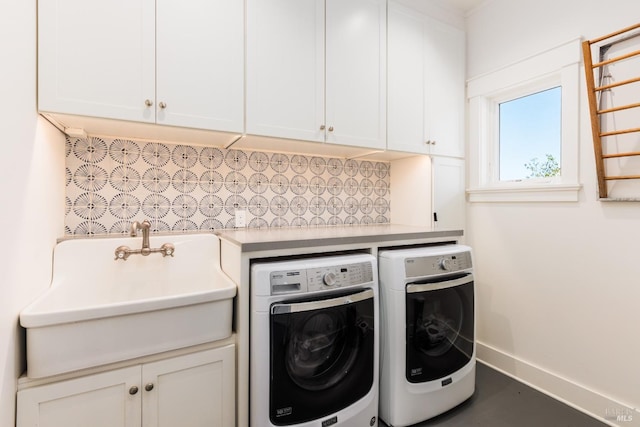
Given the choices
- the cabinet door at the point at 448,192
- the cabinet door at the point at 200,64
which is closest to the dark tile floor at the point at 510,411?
the cabinet door at the point at 448,192

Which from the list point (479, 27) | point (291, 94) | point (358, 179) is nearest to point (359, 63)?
point (291, 94)

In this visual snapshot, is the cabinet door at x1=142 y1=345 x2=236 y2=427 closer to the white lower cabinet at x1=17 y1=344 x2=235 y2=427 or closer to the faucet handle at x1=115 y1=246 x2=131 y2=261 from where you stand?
the white lower cabinet at x1=17 y1=344 x2=235 y2=427

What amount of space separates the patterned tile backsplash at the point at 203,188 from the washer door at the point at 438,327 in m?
0.97

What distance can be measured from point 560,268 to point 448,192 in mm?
872

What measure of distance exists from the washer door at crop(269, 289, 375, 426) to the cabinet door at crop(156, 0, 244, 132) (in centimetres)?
102

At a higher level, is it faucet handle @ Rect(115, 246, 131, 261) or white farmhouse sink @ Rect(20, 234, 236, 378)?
faucet handle @ Rect(115, 246, 131, 261)

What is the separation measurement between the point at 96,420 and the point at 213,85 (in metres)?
1.53

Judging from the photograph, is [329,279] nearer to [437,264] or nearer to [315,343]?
[315,343]

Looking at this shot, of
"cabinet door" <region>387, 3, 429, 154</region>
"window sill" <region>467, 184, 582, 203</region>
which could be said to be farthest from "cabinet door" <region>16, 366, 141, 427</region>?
"window sill" <region>467, 184, 582, 203</region>

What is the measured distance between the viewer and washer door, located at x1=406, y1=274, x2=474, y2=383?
162 centimetres

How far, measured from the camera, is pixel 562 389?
6.25ft

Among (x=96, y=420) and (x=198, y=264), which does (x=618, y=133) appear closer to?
(x=198, y=264)

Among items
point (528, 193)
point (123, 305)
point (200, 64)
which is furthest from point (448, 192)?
point (123, 305)

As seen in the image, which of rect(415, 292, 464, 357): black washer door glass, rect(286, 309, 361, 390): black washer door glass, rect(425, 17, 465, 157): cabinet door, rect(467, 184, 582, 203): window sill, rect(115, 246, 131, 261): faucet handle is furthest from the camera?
rect(425, 17, 465, 157): cabinet door
